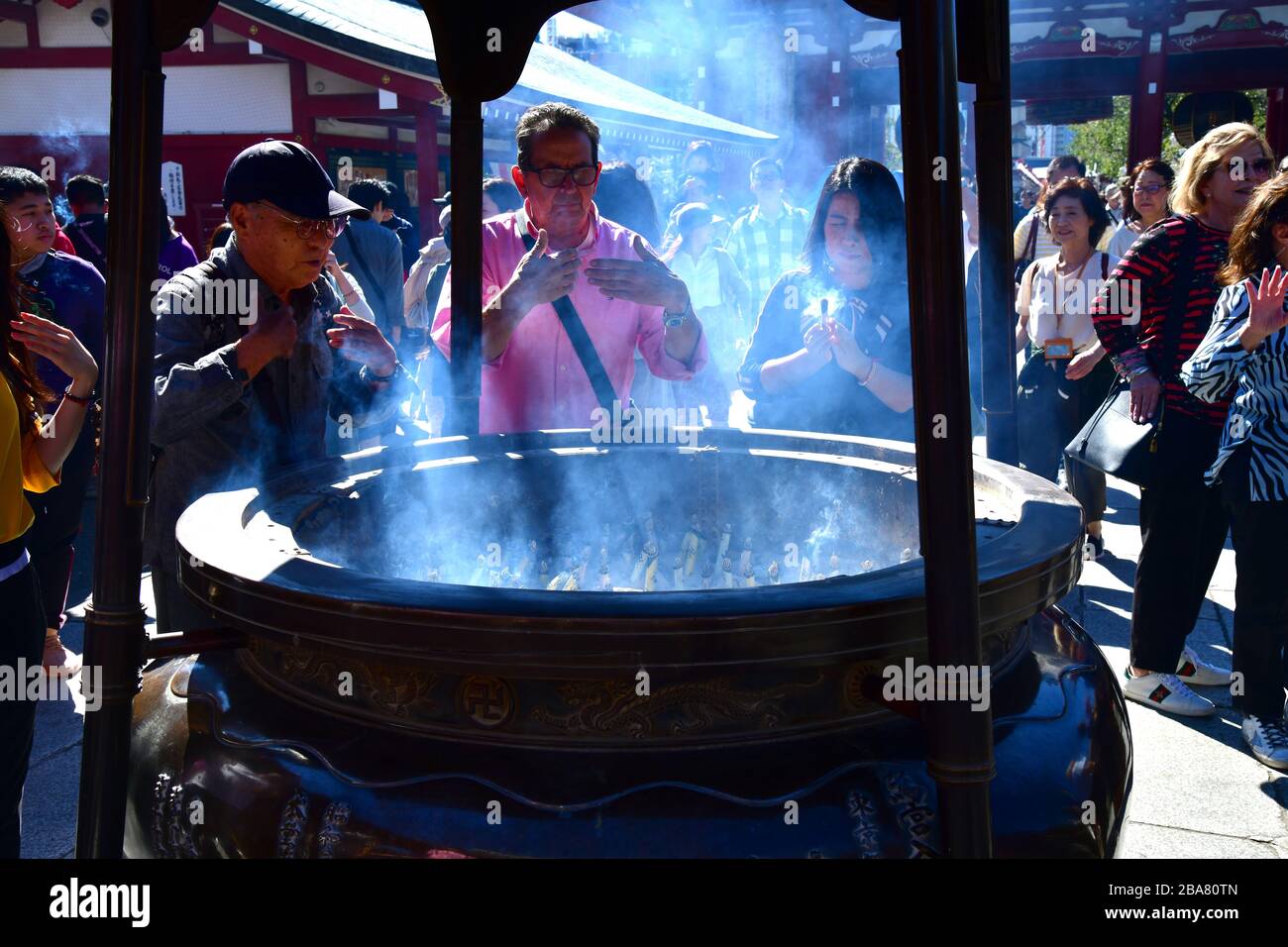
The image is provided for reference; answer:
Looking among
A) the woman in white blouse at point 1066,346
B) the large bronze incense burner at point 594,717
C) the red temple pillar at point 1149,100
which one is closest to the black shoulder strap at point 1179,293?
the woman in white blouse at point 1066,346

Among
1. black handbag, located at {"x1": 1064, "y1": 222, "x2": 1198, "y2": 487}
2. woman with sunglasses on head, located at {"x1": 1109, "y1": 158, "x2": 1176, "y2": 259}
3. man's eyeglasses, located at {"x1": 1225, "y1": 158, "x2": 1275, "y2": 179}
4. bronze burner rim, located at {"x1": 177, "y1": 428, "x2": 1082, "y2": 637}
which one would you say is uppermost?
woman with sunglasses on head, located at {"x1": 1109, "y1": 158, "x2": 1176, "y2": 259}

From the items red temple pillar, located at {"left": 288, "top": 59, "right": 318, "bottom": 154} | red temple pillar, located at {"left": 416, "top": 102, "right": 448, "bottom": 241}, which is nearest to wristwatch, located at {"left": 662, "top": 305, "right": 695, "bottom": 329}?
red temple pillar, located at {"left": 416, "top": 102, "right": 448, "bottom": 241}

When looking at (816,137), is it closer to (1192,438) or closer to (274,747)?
(1192,438)

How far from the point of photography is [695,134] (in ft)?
50.3

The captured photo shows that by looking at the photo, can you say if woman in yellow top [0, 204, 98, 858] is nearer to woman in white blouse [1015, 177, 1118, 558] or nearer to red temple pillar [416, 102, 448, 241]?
woman in white blouse [1015, 177, 1118, 558]

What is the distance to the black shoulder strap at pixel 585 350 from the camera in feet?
10.2

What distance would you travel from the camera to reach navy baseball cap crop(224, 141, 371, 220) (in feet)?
8.23

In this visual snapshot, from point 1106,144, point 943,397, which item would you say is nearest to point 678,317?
point 943,397

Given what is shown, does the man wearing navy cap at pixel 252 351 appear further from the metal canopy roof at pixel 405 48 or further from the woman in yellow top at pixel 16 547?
the metal canopy roof at pixel 405 48

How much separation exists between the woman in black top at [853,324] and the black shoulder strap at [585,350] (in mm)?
711

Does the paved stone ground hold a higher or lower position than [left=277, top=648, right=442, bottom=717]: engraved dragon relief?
lower

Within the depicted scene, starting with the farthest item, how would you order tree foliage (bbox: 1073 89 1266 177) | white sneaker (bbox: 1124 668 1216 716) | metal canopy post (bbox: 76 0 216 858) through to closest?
tree foliage (bbox: 1073 89 1266 177) < white sneaker (bbox: 1124 668 1216 716) < metal canopy post (bbox: 76 0 216 858)

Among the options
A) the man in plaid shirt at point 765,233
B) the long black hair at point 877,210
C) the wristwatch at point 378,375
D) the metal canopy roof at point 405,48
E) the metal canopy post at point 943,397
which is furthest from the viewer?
the metal canopy roof at point 405,48

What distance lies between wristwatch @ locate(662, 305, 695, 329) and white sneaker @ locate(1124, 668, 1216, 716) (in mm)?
2307
